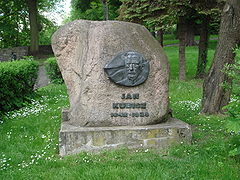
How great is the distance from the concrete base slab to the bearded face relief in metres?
0.89

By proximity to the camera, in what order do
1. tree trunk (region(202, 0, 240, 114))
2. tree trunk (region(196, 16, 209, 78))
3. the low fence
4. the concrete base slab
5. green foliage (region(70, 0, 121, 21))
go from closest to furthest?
the concrete base slab
tree trunk (region(202, 0, 240, 114))
tree trunk (region(196, 16, 209, 78))
green foliage (region(70, 0, 121, 21))
the low fence

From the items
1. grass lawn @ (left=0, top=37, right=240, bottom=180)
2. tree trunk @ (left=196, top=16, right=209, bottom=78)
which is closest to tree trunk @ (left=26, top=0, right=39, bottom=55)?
tree trunk @ (left=196, top=16, right=209, bottom=78)

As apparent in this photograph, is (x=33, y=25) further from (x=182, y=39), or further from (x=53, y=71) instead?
(x=182, y=39)

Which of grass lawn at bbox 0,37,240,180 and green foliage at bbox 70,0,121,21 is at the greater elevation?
green foliage at bbox 70,0,121,21

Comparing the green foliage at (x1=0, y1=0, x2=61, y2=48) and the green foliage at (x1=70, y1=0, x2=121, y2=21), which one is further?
the green foliage at (x1=0, y1=0, x2=61, y2=48)

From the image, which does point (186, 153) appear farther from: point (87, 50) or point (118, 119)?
point (87, 50)

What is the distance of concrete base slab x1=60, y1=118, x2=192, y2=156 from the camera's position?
5.70 metres

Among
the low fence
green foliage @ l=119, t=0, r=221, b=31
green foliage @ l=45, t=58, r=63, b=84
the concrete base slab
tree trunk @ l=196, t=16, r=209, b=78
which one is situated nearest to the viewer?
the concrete base slab

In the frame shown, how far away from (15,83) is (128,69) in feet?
16.8

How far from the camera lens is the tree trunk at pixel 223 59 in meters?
8.17

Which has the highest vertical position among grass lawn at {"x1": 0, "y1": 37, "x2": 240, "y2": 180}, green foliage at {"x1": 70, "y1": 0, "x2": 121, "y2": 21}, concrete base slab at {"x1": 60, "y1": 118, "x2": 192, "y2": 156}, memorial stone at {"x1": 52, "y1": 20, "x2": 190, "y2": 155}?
green foliage at {"x1": 70, "y1": 0, "x2": 121, "y2": 21}

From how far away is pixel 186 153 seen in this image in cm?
562

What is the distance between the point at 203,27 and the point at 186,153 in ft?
36.4

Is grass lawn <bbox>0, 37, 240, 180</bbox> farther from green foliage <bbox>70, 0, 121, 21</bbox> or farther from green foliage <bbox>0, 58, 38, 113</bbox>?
green foliage <bbox>70, 0, 121, 21</bbox>
